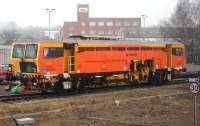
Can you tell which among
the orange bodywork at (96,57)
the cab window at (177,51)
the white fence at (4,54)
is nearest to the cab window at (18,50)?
the orange bodywork at (96,57)

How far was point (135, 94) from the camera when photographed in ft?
79.5

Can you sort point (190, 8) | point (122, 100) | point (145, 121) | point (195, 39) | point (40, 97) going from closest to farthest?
point (145, 121)
point (122, 100)
point (40, 97)
point (195, 39)
point (190, 8)

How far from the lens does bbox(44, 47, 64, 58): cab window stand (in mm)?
23812

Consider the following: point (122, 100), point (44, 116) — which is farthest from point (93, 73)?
point (44, 116)

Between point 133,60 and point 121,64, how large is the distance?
4.56 feet

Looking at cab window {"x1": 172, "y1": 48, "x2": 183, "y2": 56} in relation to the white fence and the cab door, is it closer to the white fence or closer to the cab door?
the cab door

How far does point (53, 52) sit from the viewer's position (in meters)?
24.0

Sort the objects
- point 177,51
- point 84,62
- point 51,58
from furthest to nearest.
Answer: point 177,51
point 84,62
point 51,58

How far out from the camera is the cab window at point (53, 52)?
23812mm

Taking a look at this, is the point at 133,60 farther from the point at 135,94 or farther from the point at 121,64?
the point at 135,94

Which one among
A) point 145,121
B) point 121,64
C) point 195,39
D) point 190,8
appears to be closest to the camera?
point 145,121

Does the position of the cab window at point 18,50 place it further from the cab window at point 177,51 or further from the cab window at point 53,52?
the cab window at point 177,51

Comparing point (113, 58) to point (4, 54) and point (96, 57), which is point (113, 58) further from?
point (4, 54)

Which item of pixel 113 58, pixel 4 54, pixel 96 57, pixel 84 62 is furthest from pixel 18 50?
pixel 4 54
